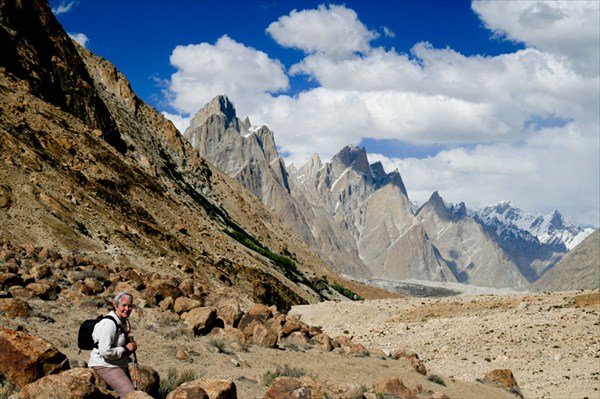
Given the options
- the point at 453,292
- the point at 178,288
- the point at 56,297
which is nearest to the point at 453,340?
the point at 178,288

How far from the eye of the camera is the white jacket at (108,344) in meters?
7.36

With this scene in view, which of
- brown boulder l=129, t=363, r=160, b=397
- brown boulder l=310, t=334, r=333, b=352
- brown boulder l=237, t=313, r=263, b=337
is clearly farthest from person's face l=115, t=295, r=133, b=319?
brown boulder l=310, t=334, r=333, b=352

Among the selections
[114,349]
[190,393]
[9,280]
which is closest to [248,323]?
[9,280]

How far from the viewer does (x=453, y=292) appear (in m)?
172

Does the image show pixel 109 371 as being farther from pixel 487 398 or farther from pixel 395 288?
pixel 395 288

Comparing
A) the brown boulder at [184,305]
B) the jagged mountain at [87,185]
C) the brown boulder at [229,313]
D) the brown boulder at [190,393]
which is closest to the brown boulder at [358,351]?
the brown boulder at [229,313]

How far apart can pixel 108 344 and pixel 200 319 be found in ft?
26.4

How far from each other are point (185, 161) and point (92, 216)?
4491 centimetres

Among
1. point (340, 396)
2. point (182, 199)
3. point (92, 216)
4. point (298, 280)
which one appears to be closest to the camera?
point (340, 396)

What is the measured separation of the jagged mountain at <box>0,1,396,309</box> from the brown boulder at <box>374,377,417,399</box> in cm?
1744

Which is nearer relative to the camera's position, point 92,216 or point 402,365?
point 402,365

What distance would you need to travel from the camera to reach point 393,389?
472 inches

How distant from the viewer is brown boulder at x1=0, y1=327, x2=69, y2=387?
301 inches

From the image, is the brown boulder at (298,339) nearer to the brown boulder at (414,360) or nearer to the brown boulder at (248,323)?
the brown boulder at (248,323)
